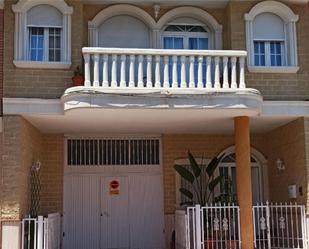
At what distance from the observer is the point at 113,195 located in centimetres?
1630

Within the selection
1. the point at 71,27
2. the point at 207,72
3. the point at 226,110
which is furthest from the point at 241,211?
the point at 71,27

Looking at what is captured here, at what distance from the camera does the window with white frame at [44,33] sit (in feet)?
44.4

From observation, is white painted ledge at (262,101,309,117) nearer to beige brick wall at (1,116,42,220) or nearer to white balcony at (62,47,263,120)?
white balcony at (62,47,263,120)

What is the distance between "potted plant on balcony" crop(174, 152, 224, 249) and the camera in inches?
599

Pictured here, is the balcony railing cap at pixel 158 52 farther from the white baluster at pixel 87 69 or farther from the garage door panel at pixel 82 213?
the garage door panel at pixel 82 213

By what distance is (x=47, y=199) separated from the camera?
15.8 m

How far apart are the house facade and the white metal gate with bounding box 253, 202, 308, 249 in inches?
17.3

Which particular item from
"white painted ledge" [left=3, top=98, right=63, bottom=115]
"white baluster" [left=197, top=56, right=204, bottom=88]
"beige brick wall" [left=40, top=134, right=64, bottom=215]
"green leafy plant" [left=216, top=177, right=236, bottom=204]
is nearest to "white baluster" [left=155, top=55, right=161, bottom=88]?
"white baluster" [left=197, top=56, right=204, bottom=88]

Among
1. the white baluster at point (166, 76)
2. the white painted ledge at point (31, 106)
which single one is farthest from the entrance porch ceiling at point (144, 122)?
the white baluster at point (166, 76)

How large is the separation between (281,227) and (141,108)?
508 cm

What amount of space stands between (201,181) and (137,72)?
15.1 feet

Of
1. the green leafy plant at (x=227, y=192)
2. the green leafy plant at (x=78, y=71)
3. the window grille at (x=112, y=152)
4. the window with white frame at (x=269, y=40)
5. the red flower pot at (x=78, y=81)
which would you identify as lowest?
the green leafy plant at (x=227, y=192)

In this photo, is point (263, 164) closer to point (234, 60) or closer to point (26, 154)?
point (234, 60)

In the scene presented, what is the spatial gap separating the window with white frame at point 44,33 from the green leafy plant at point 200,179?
179 inches
